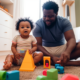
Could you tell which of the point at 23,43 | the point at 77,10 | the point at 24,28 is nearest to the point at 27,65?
the point at 23,43

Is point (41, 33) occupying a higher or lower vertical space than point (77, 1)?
lower

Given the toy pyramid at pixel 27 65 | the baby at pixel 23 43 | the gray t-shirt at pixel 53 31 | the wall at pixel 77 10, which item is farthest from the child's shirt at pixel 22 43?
the wall at pixel 77 10

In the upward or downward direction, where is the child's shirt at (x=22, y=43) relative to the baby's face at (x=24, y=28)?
downward

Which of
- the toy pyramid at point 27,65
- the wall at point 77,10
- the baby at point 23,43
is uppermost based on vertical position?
the wall at point 77,10

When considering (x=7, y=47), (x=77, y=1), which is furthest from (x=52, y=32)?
(x=77, y=1)

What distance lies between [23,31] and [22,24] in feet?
0.23

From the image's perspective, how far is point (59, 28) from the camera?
4.04 feet

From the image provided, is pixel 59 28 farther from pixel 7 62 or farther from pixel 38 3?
pixel 38 3

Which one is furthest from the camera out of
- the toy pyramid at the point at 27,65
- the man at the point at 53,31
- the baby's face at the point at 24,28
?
the man at the point at 53,31

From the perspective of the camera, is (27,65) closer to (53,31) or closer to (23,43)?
(23,43)

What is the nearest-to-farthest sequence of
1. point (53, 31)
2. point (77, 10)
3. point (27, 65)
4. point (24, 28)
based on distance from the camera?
1. point (27, 65)
2. point (24, 28)
3. point (53, 31)
4. point (77, 10)

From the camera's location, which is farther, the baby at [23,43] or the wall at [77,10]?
the wall at [77,10]

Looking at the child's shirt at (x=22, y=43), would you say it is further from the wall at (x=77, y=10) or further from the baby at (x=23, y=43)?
the wall at (x=77, y=10)

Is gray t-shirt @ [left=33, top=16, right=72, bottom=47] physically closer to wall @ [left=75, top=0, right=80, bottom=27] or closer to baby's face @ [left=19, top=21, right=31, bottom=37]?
baby's face @ [left=19, top=21, right=31, bottom=37]
